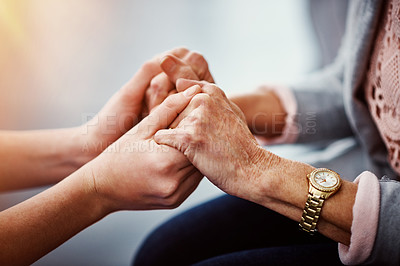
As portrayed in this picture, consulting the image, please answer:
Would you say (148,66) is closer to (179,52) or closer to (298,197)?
(179,52)

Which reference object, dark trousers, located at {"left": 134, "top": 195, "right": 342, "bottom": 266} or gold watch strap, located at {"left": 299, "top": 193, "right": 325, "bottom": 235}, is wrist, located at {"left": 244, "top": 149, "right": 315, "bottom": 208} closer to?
gold watch strap, located at {"left": 299, "top": 193, "right": 325, "bottom": 235}

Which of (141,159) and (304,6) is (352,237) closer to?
(141,159)

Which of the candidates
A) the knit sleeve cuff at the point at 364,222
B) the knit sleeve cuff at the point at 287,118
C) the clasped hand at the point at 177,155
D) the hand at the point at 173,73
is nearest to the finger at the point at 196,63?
the hand at the point at 173,73

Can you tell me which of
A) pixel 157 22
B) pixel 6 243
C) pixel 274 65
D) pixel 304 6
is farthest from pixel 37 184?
pixel 304 6

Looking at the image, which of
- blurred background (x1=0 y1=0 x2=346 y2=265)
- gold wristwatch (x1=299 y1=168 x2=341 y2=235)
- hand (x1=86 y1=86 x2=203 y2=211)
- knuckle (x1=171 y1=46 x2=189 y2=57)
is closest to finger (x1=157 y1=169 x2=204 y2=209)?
hand (x1=86 y1=86 x2=203 y2=211)

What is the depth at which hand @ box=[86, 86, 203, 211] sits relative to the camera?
534 millimetres

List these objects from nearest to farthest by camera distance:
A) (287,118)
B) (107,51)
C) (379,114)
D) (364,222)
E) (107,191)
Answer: (364,222) < (107,191) < (379,114) < (287,118) < (107,51)

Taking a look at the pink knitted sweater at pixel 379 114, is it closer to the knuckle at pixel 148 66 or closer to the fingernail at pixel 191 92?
the fingernail at pixel 191 92

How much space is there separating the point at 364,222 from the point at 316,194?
0.07 m

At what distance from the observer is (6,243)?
0.49m

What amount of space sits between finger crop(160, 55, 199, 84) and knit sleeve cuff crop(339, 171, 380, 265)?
1.40 ft

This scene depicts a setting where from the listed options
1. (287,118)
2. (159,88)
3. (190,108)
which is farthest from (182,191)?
(287,118)

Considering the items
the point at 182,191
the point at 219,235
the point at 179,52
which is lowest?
the point at 219,235

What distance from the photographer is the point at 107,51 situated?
1.05 meters
